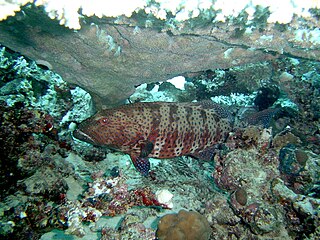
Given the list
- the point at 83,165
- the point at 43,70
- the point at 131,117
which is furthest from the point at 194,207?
the point at 43,70

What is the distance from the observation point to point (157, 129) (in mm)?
5902

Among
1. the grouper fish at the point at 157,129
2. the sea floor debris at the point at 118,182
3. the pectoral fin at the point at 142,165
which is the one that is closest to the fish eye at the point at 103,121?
the grouper fish at the point at 157,129

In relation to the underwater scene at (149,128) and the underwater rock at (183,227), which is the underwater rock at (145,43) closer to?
the underwater scene at (149,128)

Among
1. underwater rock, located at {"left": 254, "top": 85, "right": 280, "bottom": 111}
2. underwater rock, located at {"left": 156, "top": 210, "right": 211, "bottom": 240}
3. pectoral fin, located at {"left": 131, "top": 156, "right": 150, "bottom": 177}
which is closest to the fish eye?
pectoral fin, located at {"left": 131, "top": 156, "right": 150, "bottom": 177}

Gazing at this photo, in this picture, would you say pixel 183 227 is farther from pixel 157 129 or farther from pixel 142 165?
pixel 157 129

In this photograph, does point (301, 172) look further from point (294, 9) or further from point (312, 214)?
point (294, 9)

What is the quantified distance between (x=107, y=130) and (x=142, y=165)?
1.19 m

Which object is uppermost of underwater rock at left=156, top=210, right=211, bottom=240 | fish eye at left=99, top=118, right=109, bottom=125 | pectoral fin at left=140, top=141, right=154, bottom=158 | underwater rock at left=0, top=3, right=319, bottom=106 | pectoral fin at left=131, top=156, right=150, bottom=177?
underwater rock at left=0, top=3, right=319, bottom=106

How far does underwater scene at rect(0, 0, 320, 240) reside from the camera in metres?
3.78

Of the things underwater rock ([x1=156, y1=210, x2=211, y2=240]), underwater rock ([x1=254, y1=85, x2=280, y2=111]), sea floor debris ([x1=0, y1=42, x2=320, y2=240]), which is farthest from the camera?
underwater rock ([x1=254, y1=85, x2=280, y2=111])

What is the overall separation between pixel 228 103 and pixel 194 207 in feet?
13.4

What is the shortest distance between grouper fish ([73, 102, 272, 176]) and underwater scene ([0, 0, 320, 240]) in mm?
29

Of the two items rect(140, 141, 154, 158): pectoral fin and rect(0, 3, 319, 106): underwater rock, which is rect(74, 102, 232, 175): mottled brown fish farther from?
rect(0, 3, 319, 106): underwater rock

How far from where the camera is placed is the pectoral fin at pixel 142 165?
565 cm
